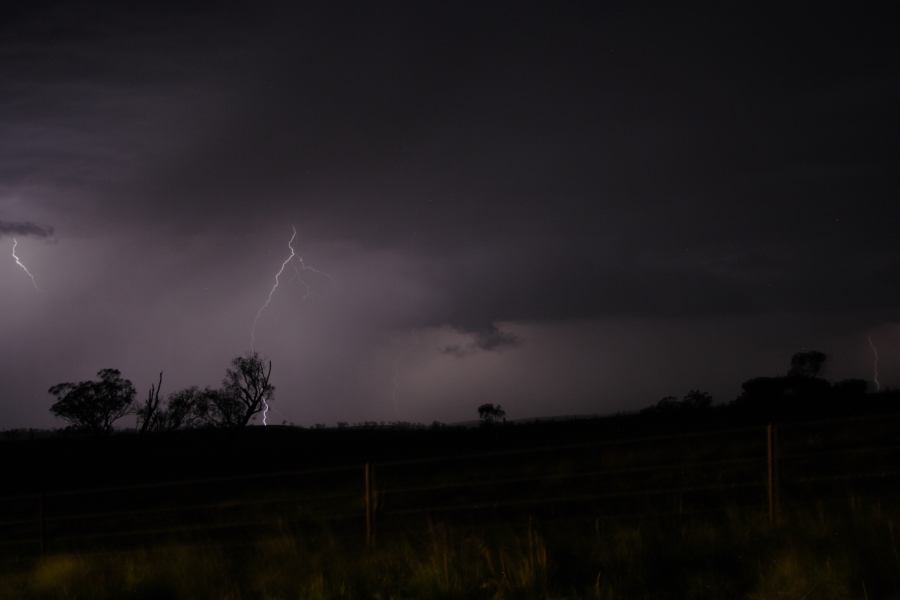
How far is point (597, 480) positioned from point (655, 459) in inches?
100.0

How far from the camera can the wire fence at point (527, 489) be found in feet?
48.3

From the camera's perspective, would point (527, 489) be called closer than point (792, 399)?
Yes

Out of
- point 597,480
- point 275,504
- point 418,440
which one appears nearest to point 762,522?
point 597,480

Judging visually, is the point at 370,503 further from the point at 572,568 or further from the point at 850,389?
the point at 850,389

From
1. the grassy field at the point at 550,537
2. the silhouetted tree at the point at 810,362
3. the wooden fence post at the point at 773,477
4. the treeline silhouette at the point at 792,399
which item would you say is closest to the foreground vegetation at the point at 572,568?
the grassy field at the point at 550,537

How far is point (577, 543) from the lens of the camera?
961 centimetres

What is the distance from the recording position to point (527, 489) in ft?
65.5

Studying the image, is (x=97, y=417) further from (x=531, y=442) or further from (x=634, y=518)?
(x=634, y=518)

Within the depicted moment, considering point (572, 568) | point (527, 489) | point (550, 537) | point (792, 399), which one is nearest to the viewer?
point (572, 568)

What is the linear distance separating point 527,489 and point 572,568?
11578 millimetres

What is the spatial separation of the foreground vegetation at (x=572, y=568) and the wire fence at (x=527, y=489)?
4.75 feet

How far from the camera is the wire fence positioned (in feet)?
48.3

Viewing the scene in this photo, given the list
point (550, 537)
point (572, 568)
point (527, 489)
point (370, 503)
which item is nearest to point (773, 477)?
point (550, 537)

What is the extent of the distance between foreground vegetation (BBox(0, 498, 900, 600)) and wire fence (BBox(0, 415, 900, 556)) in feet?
→ 4.75
